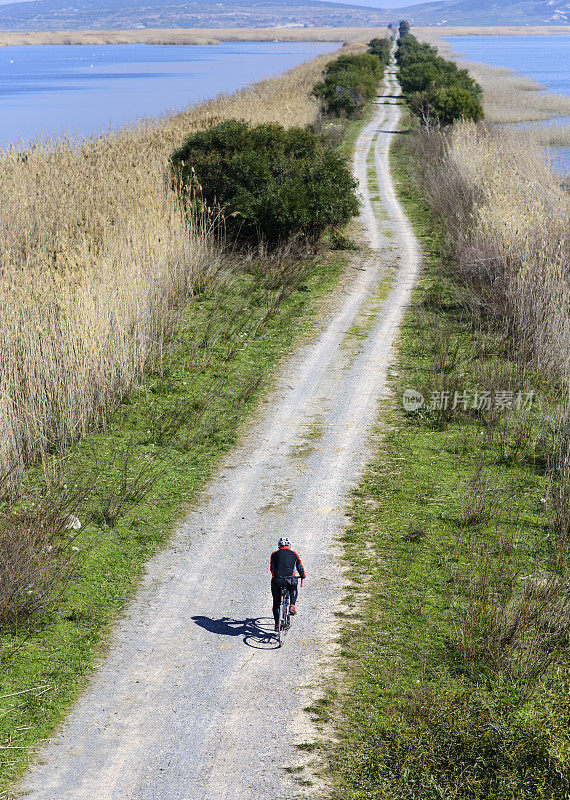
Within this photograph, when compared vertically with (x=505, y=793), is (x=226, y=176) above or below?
above

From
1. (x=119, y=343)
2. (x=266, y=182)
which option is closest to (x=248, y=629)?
(x=119, y=343)

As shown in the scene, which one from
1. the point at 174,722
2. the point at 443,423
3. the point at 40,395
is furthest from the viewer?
the point at 443,423

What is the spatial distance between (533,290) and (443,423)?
4327 mm

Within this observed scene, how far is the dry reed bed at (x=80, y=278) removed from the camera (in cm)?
1209

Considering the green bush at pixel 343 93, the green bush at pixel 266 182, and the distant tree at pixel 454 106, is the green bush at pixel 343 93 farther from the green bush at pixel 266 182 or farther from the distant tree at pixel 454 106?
the green bush at pixel 266 182

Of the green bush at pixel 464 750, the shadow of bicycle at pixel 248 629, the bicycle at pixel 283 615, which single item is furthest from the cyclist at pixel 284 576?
the green bush at pixel 464 750

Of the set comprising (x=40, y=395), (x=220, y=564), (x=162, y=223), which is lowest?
(x=220, y=564)

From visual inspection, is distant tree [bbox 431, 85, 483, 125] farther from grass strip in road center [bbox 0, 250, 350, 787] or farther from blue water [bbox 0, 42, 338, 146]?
grass strip in road center [bbox 0, 250, 350, 787]

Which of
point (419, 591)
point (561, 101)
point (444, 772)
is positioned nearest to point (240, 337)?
point (419, 591)

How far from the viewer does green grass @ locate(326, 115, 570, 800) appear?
6297 mm

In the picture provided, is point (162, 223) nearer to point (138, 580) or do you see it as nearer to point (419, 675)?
point (138, 580)

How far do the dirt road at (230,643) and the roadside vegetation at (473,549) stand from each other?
438 millimetres

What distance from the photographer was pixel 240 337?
1742cm

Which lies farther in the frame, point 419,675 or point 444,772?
point 419,675
